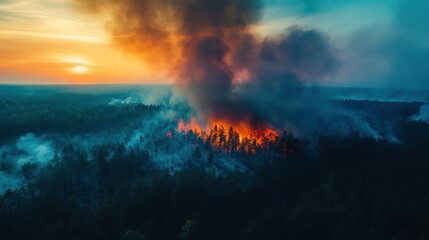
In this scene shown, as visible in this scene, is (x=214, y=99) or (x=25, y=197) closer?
(x=25, y=197)

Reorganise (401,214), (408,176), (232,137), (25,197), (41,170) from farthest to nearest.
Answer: (232,137) < (41,170) < (408,176) < (25,197) < (401,214)

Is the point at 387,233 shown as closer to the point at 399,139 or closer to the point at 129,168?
the point at 129,168

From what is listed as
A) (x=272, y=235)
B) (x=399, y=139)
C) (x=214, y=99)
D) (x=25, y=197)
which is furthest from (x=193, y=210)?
(x=399, y=139)

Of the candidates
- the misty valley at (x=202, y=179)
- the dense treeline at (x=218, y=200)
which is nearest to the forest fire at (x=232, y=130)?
the misty valley at (x=202, y=179)

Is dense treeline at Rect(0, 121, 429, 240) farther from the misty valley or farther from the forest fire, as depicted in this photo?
the forest fire

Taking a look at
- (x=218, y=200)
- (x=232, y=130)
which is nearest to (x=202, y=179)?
(x=218, y=200)

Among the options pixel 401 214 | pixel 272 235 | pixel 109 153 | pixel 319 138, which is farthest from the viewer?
pixel 319 138

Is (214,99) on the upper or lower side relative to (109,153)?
upper

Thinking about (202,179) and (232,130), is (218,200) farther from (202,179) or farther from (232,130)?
Answer: (232,130)
